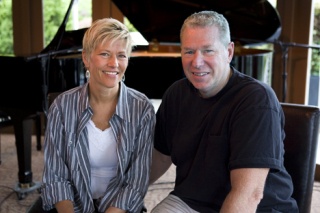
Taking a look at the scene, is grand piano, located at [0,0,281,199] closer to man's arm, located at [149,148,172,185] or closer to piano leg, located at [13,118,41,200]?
piano leg, located at [13,118,41,200]

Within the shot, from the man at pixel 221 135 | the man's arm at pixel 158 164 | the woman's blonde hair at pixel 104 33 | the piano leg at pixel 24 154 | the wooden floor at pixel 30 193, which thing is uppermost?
the woman's blonde hair at pixel 104 33

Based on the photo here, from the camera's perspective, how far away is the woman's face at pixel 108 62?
1.63 metres

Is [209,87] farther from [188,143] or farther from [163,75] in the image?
[163,75]

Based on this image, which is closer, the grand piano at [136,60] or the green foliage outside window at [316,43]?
the grand piano at [136,60]

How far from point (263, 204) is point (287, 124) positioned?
33cm

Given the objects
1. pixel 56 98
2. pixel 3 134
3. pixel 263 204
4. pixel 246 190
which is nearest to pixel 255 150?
pixel 246 190

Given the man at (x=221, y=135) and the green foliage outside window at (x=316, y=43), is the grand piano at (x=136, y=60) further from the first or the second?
the man at (x=221, y=135)

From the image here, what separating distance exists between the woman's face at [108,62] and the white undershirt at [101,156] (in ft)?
0.60

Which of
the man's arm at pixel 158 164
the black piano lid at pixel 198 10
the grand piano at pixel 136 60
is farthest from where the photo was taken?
the black piano lid at pixel 198 10

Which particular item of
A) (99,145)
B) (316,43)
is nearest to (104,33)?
(99,145)

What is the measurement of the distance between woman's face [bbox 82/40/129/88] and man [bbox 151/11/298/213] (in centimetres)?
25

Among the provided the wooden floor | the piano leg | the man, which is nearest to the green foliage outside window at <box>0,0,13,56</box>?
the wooden floor

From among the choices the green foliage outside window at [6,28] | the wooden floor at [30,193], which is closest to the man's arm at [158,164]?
the wooden floor at [30,193]

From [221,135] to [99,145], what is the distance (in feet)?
1.67
